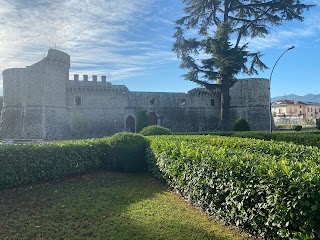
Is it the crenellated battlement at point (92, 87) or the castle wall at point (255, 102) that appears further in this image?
the castle wall at point (255, 102)

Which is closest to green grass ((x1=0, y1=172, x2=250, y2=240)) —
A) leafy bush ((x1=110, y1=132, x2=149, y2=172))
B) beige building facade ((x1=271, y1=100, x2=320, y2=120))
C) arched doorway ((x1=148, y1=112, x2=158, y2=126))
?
leafy bush ((x1=110, y1=132, x2=149, y2=172))

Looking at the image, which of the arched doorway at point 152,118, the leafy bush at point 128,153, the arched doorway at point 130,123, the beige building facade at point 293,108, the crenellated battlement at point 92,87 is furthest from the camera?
the beige building facade at point 293,108

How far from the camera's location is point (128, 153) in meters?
10.1

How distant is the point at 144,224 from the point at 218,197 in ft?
5.03

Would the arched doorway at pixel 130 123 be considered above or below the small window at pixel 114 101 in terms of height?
below

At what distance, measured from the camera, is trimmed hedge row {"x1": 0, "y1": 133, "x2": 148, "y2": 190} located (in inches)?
302

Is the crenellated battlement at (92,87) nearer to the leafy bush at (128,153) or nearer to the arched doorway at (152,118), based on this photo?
the arched doorway at (152,118)

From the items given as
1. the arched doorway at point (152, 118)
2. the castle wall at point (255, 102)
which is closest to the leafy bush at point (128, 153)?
the arched doorway at point (152, 118)

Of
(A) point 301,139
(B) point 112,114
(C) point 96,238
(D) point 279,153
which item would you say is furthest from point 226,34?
(C) point 96,238

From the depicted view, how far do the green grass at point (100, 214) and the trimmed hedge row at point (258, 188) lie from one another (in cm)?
42

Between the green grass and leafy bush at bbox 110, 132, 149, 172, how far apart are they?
1683 millimetres

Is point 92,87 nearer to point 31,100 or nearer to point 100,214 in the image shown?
point 31,100

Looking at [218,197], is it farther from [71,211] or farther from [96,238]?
[71,211]

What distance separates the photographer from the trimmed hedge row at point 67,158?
7.67 meters
